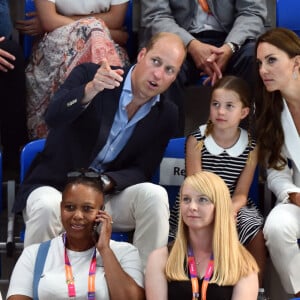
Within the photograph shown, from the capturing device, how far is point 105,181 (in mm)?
3268

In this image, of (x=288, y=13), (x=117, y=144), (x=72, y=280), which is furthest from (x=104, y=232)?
(x=288, y=13)

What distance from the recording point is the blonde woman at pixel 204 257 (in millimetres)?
2850

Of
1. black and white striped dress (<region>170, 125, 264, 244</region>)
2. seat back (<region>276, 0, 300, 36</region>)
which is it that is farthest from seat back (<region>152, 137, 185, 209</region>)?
seat back (<region>276, 0, 300, 36</region>)

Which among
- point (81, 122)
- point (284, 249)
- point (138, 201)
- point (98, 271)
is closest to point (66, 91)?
point (81, 122)

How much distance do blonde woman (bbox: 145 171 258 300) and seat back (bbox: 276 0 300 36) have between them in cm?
149

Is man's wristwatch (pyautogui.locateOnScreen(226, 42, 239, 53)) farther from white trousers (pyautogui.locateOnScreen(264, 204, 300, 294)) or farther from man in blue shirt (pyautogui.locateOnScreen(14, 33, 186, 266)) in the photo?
white trousers (pyautogui.locateOnScreen(264, 204, 300, 294))

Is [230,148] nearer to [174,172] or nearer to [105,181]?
[174,172]

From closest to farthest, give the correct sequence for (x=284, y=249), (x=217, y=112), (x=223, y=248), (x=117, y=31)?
(x=223, y=248) → (x=284, y=249) → (x=217, y=112) → (x=117, y=31)

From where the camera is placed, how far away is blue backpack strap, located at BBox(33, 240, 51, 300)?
2.88m

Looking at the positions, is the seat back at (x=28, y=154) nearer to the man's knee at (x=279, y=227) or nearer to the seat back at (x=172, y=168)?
the seat back at (x=172, y=168)

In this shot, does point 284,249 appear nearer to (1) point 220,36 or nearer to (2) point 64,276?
(2) point 64,276

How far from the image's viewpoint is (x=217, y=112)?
3461mm

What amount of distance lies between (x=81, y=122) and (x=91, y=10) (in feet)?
3.39

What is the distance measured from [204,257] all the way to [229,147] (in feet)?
2.42
